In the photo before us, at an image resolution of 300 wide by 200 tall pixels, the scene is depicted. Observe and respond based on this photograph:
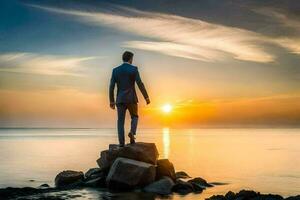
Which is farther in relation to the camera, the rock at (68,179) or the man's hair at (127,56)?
the rock at (68,179)

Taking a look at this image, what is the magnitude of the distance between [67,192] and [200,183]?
306 inches

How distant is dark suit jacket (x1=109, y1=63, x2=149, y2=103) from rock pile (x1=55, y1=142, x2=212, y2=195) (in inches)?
90.4

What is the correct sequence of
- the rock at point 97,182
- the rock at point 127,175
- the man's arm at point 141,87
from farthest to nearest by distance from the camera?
the rock at point 97,182, the man's arm at point 141,87, the rock at point 127,175

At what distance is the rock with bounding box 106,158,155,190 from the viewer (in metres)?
19.1

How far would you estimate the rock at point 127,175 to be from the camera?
62.7ft

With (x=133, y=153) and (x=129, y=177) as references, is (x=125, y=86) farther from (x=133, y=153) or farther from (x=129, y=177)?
(x=129, y=177)

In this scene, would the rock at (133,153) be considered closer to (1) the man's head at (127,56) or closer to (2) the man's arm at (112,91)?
(2) the man's arm at (112,91)

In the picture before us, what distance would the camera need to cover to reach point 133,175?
19172 millimetres

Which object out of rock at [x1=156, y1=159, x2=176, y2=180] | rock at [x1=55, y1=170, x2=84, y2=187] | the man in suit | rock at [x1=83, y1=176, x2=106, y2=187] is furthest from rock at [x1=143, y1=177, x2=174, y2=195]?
rock at [x1=55, y1=170, x2=84, y2=187]

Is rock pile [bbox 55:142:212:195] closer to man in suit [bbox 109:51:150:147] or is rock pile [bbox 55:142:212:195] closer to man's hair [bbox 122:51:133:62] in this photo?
man in suit [bbox 109:51:150:147]

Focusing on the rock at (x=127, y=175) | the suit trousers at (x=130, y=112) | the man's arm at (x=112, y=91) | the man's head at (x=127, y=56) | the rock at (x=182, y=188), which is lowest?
the rock at (x=182, y=188)

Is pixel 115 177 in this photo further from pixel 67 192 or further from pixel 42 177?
pixel 42 177

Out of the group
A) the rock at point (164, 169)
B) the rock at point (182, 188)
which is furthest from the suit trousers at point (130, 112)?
the rock at point (182, 188)

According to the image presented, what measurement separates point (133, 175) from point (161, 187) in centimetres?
123
